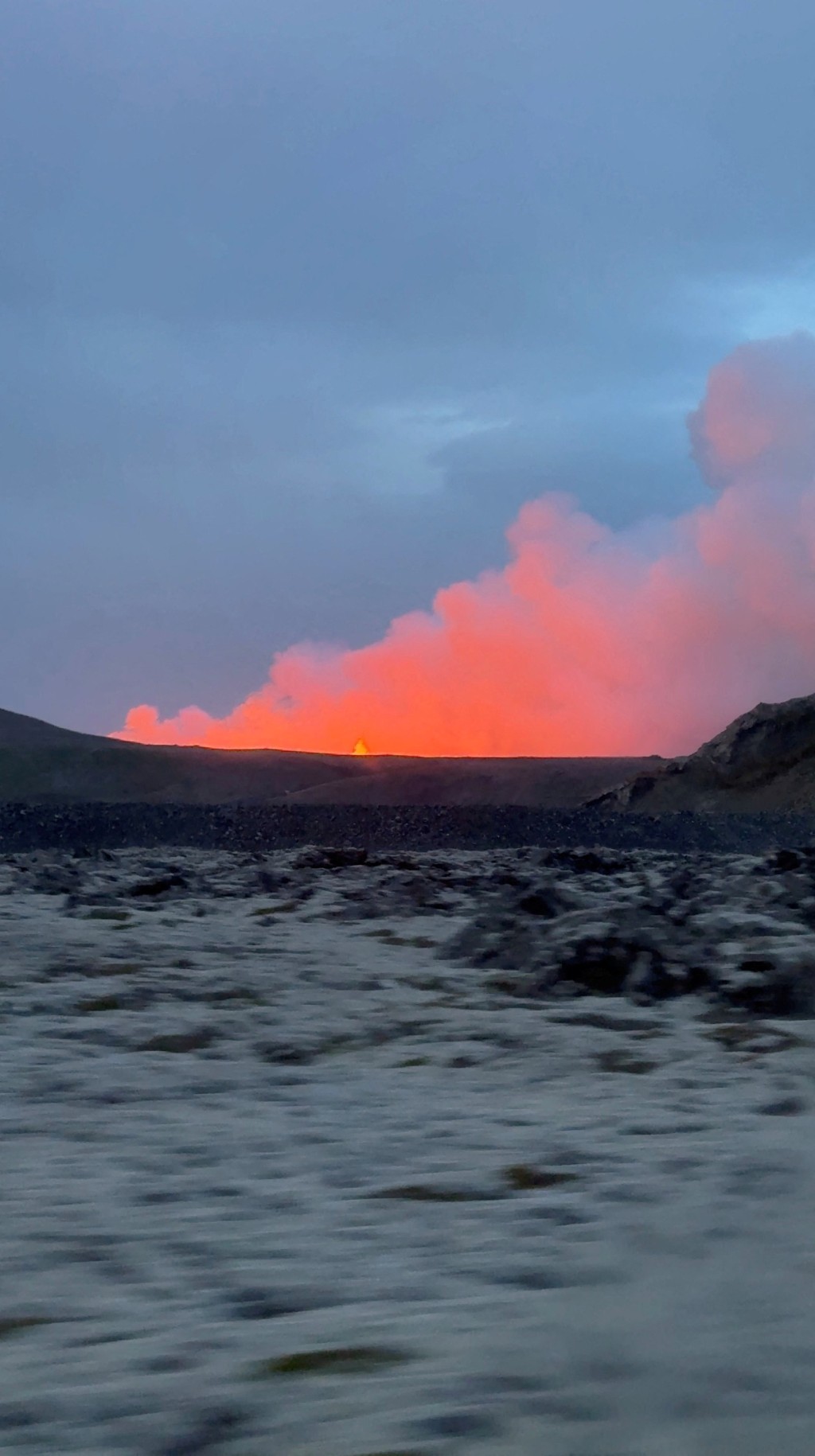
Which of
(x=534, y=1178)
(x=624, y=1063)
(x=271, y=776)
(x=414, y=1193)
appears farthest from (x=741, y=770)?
(x=414, y=1193)

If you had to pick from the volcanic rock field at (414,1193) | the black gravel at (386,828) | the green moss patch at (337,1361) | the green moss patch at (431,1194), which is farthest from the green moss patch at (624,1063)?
the black gravel at (386,828)

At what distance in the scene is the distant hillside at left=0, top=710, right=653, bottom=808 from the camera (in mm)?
25719

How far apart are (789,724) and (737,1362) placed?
20.6m

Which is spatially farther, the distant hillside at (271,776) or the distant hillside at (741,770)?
the distant hillside at (271,776)

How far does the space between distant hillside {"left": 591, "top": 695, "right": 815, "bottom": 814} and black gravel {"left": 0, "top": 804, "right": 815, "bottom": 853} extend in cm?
360

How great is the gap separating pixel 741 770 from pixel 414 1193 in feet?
64.4

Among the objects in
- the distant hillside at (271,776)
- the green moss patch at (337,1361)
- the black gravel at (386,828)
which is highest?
the distant hillside at (271,776)

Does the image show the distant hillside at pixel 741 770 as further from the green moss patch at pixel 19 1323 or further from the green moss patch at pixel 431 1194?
the green moss patch at pixel 19 1323

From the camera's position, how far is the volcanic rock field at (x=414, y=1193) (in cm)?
143

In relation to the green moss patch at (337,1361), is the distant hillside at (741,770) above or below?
above

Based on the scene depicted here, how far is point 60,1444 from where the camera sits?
4.44 ft

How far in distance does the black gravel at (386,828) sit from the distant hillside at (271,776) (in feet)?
23.2

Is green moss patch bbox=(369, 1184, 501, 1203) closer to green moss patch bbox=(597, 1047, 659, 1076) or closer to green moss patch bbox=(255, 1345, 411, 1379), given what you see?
green moss patch bbox=(255, 1345, 411, 1379)

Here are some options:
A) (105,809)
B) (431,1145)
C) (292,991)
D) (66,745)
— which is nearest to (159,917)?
(292,991)
